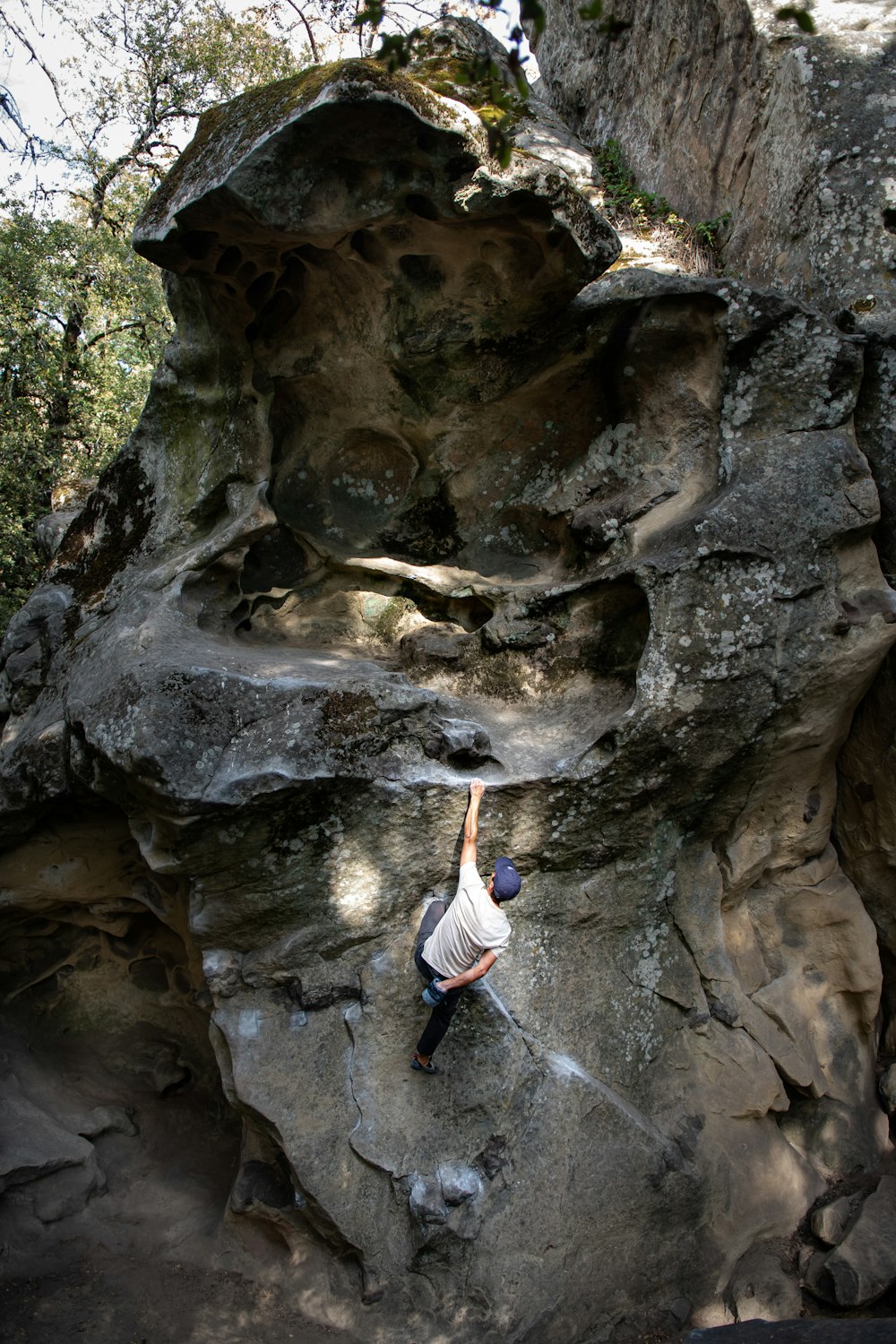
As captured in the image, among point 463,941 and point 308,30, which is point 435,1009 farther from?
point 308,30

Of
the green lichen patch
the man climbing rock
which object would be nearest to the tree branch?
the green lichen patch

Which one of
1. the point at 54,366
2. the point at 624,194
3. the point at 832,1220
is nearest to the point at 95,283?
the point at 54,366

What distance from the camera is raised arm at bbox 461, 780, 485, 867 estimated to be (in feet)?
14.6

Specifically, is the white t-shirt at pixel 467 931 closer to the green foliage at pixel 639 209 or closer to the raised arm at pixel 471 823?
the raised arm at pixel 471 823

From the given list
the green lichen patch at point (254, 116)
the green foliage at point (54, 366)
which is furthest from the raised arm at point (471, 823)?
the green foliage at point (54, 366)

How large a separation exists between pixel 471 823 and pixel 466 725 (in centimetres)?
51

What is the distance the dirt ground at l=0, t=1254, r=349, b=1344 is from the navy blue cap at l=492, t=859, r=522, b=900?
2.19 m

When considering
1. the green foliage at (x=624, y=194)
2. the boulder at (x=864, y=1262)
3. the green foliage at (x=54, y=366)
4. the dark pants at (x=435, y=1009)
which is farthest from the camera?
the green foliage at (x=54, y=366)

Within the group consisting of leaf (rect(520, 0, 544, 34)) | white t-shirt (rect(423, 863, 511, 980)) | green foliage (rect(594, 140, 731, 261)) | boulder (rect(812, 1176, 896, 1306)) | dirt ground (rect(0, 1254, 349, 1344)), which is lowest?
boulder (rect(812, 1176, 896, 1306))

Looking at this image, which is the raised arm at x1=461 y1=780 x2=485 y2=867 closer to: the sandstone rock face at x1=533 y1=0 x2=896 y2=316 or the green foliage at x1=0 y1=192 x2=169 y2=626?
the sandstone rock face at x1=533 y1=0 x2=896 y2=316

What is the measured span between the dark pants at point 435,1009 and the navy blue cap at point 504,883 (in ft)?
1.48

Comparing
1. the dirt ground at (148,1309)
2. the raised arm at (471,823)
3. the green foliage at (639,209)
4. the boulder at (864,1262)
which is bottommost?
the boulder at (864,1262)

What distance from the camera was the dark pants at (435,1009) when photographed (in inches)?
172

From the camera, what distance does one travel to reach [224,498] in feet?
18.3
